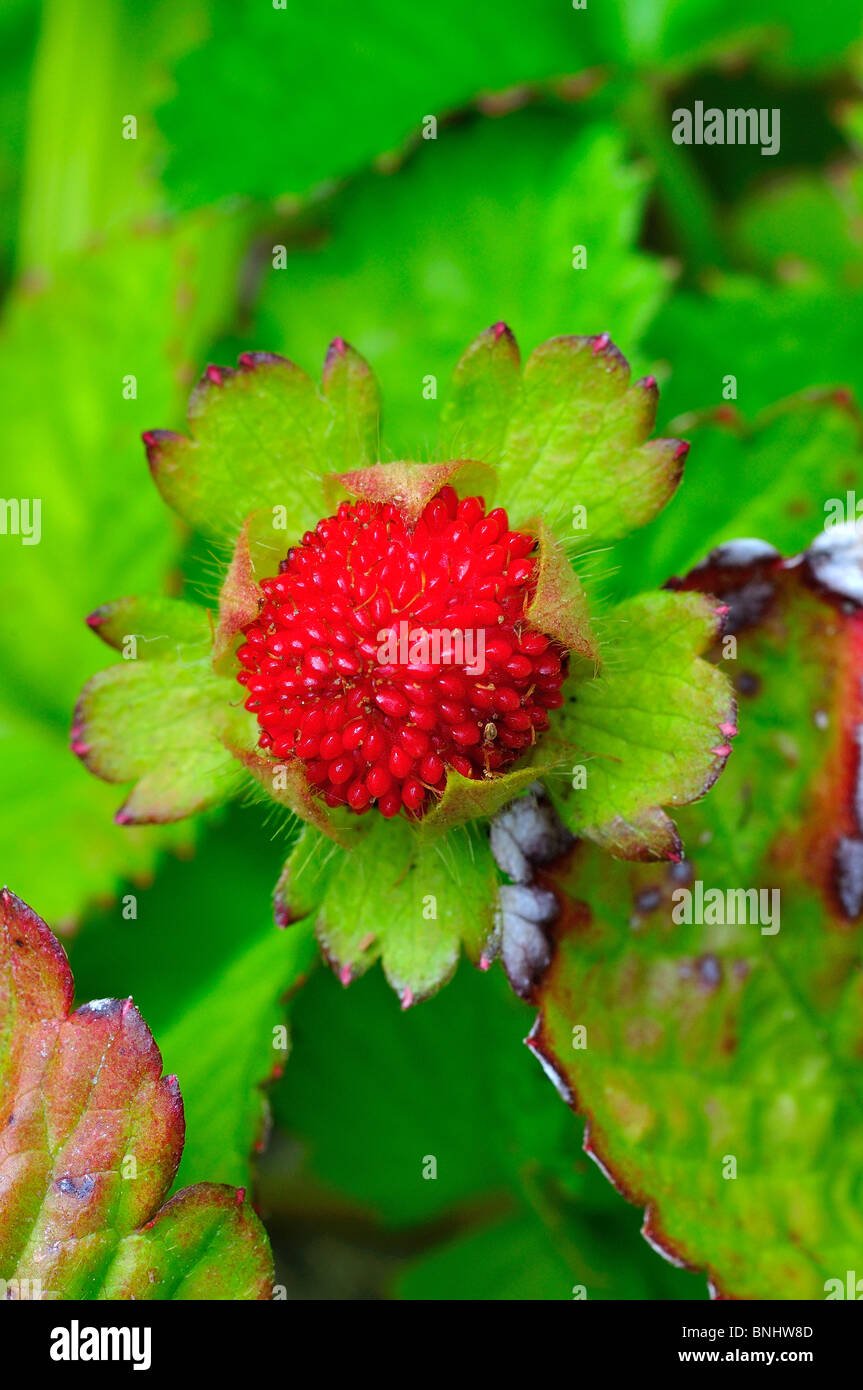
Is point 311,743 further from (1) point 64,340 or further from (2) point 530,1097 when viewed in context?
(1) point 64,340

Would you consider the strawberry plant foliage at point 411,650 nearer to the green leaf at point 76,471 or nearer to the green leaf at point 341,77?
the green leaf at point 76,471

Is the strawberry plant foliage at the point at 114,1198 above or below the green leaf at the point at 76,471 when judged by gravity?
below

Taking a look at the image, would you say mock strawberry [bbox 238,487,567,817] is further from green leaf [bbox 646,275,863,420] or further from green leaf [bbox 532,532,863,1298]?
green leaf [bbox 646,275,863,420]

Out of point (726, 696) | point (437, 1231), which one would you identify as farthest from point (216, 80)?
point (437, 1231)

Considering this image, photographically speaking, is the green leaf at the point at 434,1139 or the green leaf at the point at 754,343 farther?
the green leaf at the point at 754,343

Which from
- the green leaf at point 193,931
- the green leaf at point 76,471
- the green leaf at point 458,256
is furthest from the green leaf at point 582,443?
the green leaf at point 76,471

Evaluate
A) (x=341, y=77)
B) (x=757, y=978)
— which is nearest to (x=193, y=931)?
(x=757, y=978)

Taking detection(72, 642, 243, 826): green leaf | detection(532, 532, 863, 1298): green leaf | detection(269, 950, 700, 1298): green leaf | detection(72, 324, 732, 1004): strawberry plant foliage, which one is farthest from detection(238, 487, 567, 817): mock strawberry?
detection(269, 950, 700, 1298): green leaf
